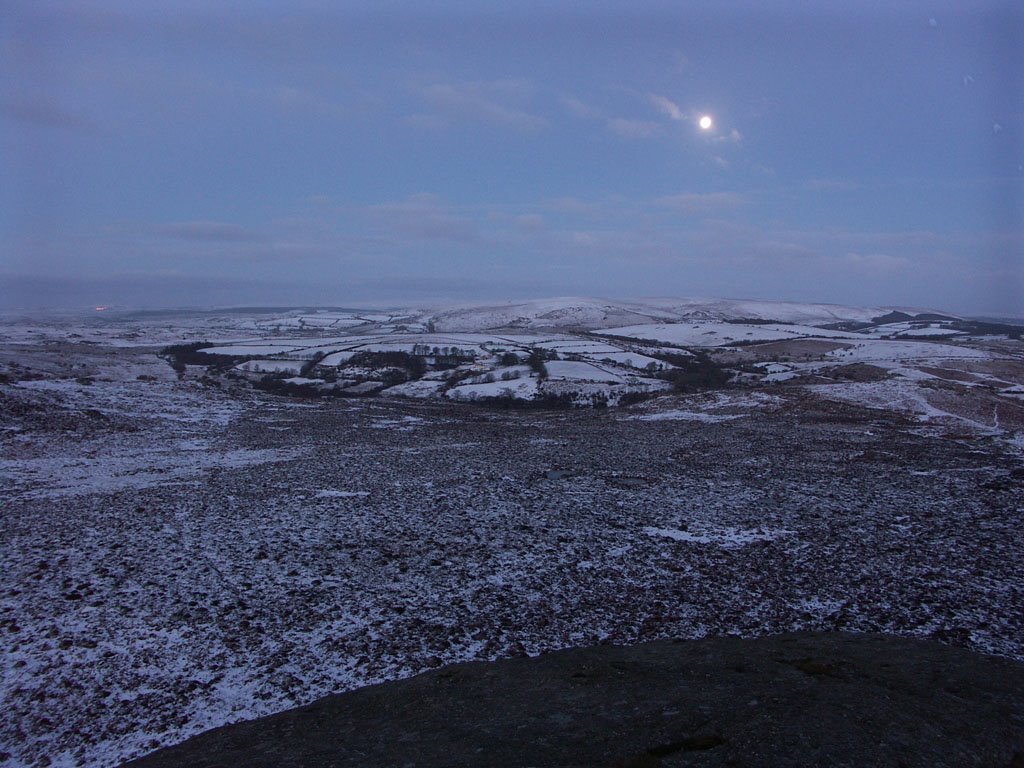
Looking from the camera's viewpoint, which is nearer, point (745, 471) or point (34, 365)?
point (745, 471)

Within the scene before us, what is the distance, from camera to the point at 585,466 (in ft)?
79.3

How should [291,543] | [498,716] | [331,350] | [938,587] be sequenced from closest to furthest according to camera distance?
[498,716]
[938,587]
[291,543]
[331,350]

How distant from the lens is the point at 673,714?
724 cm

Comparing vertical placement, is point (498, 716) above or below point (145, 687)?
above

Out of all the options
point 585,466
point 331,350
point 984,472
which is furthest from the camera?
point 331,350

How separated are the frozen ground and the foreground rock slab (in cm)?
93

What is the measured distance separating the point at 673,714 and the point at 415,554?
836cm

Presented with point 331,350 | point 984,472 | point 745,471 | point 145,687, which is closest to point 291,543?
point 145,687

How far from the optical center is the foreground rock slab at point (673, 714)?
6289 millimetres

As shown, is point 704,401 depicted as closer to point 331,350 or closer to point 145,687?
point 145,687

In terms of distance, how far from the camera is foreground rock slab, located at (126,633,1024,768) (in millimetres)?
6289

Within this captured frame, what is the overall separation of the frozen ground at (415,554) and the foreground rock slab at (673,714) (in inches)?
36.7

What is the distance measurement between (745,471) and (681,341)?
268ft

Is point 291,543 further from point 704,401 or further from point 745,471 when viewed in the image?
point 704,401
